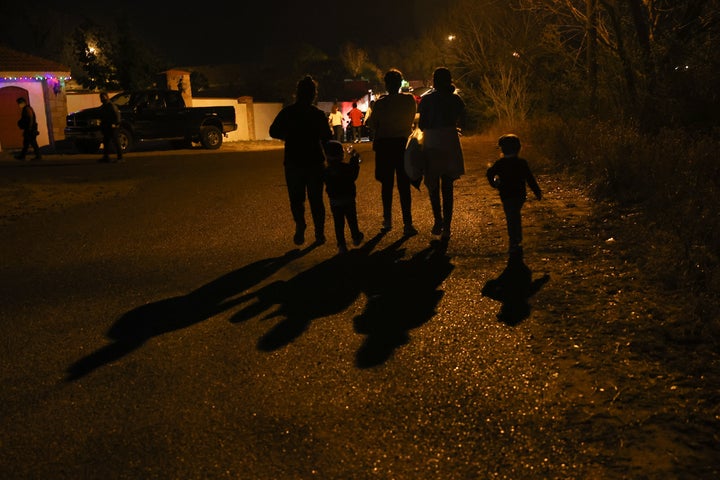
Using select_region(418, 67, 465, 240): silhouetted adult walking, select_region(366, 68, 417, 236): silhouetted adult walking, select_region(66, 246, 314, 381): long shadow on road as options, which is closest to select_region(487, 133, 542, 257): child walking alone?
select_region(418, 67, 465, 240): silhouetted adult walking

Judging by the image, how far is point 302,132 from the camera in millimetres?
6723

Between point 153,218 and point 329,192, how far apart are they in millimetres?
3824

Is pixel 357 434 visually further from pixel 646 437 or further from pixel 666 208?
pixel 666 208

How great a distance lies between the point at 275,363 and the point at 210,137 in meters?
20.7

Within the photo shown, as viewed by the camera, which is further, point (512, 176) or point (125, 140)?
point (125, 140)

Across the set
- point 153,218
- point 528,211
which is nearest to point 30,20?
point 153,218

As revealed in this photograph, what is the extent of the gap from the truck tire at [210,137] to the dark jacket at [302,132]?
57.4ft

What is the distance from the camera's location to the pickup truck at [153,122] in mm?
21297

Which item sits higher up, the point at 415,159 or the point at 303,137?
the point at 303,137

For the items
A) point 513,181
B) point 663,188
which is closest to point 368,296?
point 513,181

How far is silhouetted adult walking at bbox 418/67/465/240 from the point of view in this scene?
6754mm

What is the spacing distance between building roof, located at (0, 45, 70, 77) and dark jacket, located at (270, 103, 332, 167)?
67.1ft

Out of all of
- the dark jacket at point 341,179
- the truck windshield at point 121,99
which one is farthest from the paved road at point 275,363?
the truck windshield at point 121,99

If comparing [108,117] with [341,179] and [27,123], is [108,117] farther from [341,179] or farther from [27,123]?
[341,179]
